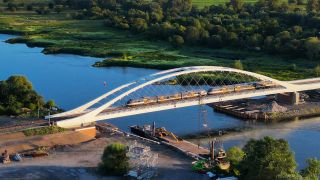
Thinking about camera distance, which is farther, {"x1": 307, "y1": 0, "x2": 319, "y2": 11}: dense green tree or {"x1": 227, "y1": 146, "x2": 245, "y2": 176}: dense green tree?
{"x1": 307, "y1": 0, "x2": 319, "y2": 11}: dense green tree

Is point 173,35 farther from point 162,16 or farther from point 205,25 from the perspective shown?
point 162,16

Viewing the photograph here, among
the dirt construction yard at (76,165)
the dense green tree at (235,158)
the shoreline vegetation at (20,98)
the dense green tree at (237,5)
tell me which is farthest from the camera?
the dense green tree at (237,5)

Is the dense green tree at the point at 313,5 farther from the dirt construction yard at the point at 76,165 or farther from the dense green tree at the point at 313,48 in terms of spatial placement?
the dirt construction yard at the point at 76,165

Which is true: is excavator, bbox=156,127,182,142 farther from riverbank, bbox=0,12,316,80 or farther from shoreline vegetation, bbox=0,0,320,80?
shoreline vegetation, bbox=0,0,320,80

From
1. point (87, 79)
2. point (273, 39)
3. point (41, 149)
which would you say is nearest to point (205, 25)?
point (273, 39)

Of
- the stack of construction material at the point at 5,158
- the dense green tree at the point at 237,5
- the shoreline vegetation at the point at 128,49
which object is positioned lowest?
the stack of construction material at the point at 5,158

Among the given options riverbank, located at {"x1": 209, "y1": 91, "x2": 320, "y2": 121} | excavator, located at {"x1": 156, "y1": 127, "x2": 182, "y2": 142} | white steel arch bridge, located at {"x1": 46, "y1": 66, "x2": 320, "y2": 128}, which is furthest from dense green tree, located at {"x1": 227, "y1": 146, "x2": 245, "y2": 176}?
riverbank, located at {"x1": 209, "y1": 91, "x2": 320, "y2": 121}

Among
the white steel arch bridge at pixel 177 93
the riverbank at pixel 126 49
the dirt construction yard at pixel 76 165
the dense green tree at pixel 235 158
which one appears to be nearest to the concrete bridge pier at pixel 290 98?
the white steel arch bridge at pixel 177 93

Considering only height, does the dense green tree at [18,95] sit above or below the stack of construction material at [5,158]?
above
